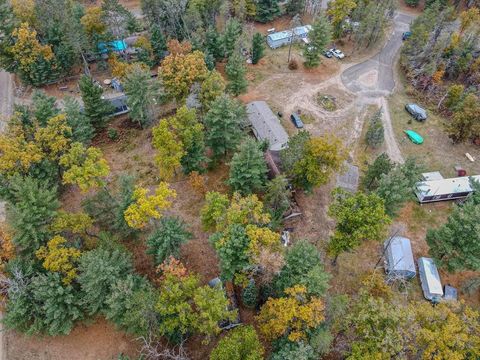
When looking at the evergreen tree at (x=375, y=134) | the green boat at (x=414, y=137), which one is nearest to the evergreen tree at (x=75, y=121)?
the evergreen tree at (x=375, y=134)

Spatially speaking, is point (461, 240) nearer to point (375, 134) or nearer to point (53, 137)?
point (375, 134)

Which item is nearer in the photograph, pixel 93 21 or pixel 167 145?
pixel 167 145

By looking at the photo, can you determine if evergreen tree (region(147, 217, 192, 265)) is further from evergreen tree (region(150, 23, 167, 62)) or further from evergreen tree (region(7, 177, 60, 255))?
evergreen tree (region(150, 23, 167, 62))

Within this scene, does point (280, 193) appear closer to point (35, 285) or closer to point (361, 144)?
point (361, 144)

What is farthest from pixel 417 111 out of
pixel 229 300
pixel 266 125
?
pixel 229 300

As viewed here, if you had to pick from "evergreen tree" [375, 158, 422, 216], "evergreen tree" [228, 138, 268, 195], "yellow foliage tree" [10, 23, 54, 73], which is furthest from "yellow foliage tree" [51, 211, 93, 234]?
"yellow foliage tree" [10, 23, 54, 73]

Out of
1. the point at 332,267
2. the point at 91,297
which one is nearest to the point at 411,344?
the point at 332,267
